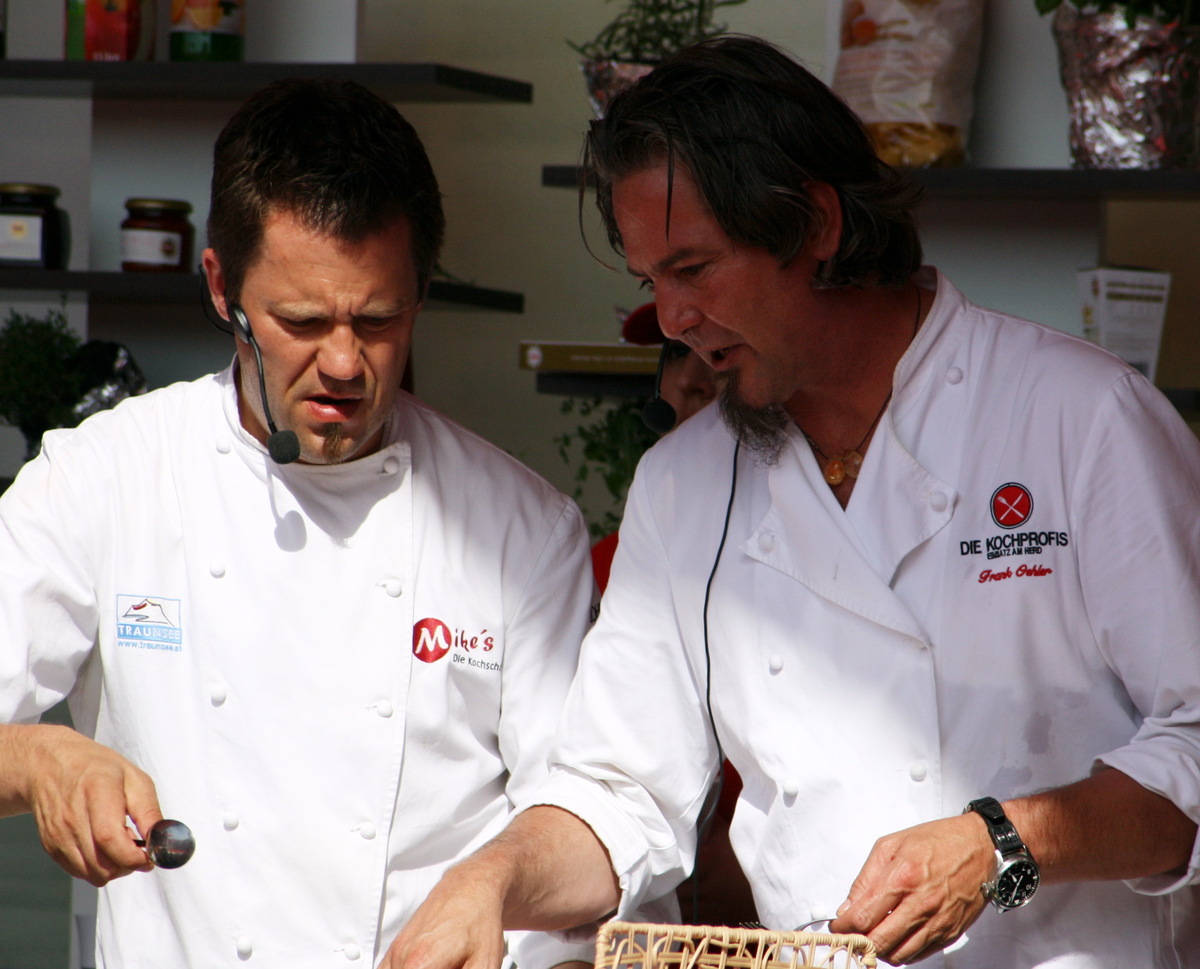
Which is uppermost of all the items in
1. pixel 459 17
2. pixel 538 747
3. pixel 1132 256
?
pixel 459 17

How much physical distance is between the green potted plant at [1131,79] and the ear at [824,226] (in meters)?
0.93

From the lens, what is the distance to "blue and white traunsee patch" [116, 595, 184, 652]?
5.21ft

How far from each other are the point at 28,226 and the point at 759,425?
5.69ft

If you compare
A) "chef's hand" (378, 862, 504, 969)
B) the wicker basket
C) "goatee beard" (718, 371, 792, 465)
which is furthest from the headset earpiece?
the wicker basket

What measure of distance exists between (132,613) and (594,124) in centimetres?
73

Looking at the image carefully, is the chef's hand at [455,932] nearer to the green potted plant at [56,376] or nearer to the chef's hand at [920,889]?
the chef's hand at [920,889]

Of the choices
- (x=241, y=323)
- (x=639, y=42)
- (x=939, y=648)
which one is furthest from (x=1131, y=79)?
(x=241, y=323)

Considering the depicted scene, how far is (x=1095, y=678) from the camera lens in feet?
4.52

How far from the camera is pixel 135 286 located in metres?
2.59

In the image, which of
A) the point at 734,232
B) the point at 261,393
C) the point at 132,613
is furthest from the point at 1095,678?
the point at 132,613

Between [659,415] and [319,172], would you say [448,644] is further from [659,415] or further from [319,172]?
[319,172]

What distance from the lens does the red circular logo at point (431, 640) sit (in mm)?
1624

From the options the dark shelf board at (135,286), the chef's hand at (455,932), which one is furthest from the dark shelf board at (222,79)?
the chef's hand at (455,932)

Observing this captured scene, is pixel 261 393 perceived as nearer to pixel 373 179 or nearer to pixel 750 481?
pixel 373 179
